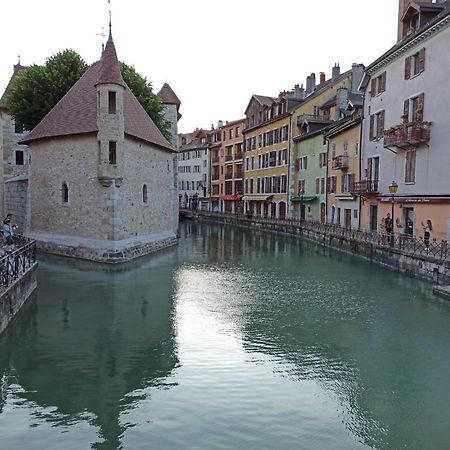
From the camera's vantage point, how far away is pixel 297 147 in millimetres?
49938

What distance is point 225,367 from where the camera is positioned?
33.9 feet

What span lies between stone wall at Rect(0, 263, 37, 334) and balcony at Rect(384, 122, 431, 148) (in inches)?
747

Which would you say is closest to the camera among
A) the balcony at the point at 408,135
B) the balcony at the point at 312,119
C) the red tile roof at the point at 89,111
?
the balcony at the point at 408,135

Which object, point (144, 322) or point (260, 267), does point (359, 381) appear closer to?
point (144, 322)

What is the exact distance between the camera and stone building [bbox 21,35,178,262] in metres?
24.6

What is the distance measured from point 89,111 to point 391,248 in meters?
17.5

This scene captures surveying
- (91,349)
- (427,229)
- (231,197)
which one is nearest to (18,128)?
(231,197)

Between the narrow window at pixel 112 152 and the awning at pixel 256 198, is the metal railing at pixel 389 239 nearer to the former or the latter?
the awning at pixel 256 198

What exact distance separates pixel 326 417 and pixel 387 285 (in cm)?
1272

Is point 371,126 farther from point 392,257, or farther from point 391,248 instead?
point 392,257

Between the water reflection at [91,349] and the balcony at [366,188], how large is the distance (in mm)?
16488

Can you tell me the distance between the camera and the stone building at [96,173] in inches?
968

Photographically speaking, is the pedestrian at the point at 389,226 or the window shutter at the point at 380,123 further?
the window shutter at the point at 380,123

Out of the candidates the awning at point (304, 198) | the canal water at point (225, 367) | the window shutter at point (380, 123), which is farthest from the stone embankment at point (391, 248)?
the window shutter at point (380, 123)
